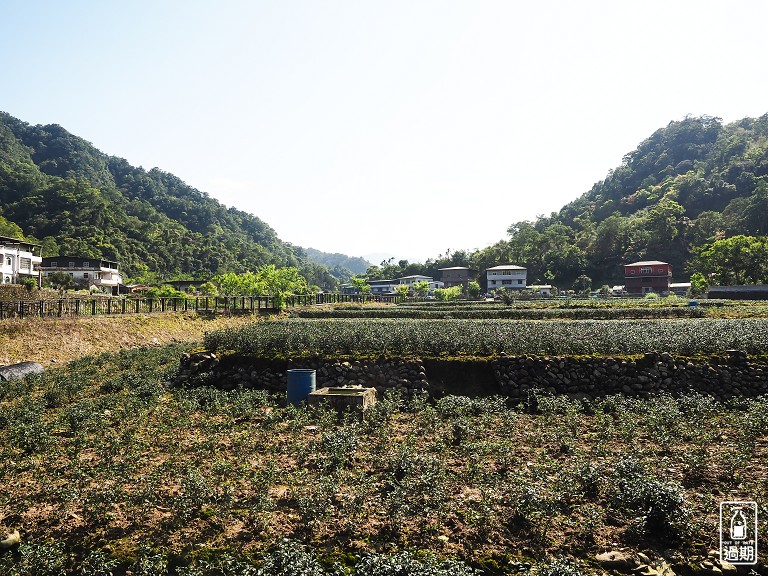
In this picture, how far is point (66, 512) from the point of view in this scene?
8070mm

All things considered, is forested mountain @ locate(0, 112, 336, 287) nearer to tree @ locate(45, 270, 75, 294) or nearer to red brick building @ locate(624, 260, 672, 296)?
tree @ locate(45, 270, 75, 294)

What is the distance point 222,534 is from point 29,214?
369 ft

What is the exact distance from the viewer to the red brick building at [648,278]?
297 ft

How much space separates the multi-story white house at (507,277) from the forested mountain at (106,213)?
63949mm

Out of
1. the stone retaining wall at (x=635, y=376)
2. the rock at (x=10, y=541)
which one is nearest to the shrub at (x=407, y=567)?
the rock at (x=10, y=541)

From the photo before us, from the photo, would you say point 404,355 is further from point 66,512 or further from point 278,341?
point 66,512

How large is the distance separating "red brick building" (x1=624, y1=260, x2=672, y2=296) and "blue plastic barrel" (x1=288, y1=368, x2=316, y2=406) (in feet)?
297

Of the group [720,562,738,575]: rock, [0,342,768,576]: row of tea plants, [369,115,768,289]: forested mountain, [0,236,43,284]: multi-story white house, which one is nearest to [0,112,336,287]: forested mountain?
[0,236,43,284]: multi-story white house

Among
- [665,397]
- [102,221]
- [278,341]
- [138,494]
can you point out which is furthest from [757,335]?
[102,221]

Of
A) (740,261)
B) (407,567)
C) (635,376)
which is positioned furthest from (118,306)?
(740,261)

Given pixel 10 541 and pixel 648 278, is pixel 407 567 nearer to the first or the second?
pixel 10 541

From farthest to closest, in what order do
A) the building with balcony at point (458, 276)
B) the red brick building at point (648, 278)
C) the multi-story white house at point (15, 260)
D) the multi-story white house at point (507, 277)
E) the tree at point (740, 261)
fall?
the building with balcony at point (458, 276), the multi-story white house at point (507, 277), the red brick building at point (648, 278), the tree at point (740, 261), the multi-story white house at point (15, 260)

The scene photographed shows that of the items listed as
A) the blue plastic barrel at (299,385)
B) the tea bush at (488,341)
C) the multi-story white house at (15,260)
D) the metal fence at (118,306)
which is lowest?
the blue plastic barrel at (299,385)

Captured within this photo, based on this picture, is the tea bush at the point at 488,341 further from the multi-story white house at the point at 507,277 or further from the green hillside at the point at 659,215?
the multi-story white house at the point at 507,277
